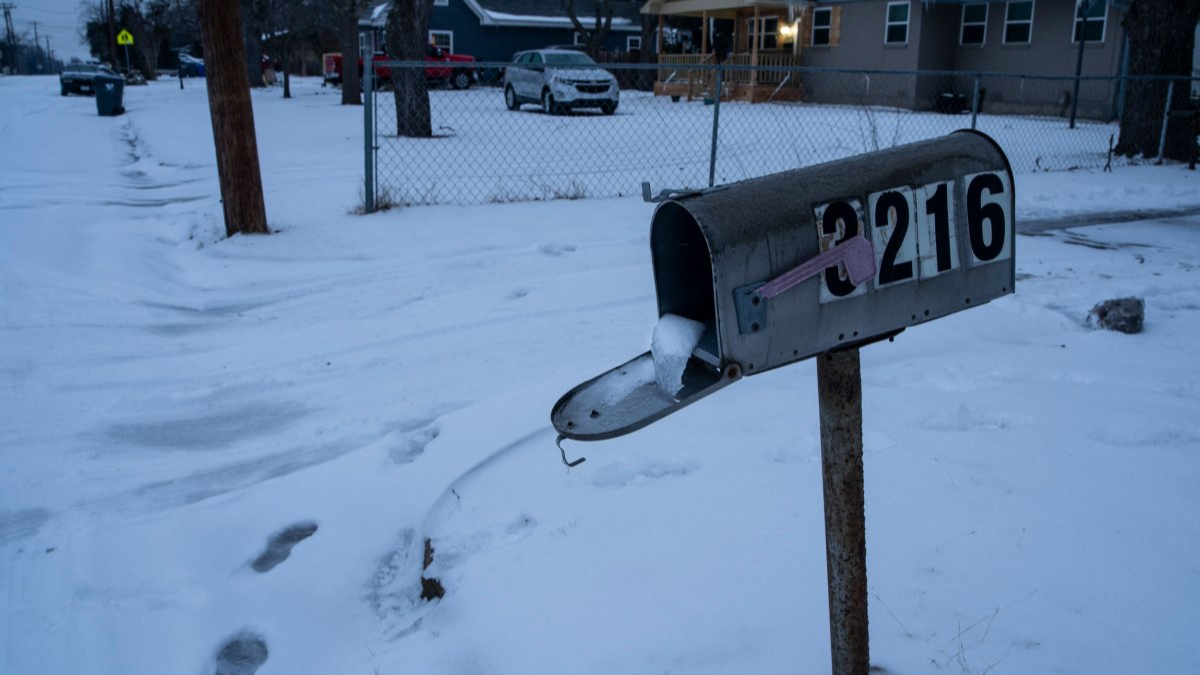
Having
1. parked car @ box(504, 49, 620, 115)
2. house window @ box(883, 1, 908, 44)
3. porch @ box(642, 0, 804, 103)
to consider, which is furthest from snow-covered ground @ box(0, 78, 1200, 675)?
porch @ box(642, 0, 804, 103)

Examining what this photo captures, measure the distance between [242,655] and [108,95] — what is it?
2663 cm

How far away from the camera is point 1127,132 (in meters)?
13.6

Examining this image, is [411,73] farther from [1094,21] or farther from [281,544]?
[1094,21]

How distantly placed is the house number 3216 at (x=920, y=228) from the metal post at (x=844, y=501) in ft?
0.56

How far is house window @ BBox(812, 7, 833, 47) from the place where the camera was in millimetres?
26719

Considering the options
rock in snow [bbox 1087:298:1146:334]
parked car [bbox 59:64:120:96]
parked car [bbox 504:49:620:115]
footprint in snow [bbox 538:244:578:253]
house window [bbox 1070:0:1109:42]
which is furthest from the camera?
parked car [bbox 59:64:120:96]

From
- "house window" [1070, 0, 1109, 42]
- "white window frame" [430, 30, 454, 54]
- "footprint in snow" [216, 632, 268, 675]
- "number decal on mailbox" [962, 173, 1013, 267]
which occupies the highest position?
"white window frame" [430, 30, 454, 54]

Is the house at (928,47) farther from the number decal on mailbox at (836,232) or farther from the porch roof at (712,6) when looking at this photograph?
the number decal on mailbox at (836,232)

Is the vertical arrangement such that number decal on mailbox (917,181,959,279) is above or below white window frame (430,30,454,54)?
below

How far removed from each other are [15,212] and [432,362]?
612cm

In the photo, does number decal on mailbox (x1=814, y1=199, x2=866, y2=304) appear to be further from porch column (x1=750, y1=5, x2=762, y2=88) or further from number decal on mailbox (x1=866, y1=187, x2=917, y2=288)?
porch column (x1=750, y1=5, x2=762, y2=88)

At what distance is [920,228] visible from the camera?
1451mm

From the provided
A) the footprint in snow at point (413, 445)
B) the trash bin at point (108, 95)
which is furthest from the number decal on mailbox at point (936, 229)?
the trash bin at point (108, 95)

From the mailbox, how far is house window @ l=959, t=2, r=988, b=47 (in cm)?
2549
